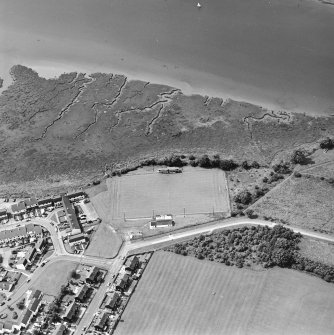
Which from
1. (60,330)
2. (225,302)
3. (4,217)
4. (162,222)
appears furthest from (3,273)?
(225,302)

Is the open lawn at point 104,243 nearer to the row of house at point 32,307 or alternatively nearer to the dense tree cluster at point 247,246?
the dense tree cluster at point 247,246

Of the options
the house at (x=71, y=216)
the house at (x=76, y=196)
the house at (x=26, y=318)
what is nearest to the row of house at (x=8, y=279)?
the house at (x=26, y=318)

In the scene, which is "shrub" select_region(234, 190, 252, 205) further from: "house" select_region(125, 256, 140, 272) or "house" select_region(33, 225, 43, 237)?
"house" select_region(33, 225, 43, 237)

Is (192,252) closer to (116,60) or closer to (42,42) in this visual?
(116,60)

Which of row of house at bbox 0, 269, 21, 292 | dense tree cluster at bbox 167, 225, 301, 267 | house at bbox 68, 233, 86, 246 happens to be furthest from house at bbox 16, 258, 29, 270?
dense tree cluster at bbox 167, 225, 301, 267

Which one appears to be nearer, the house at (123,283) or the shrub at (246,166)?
the house at (123,283)

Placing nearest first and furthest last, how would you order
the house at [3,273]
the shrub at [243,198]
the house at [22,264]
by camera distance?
the house at [3,273] < the house at [22,264] < the shrub at [243,198]

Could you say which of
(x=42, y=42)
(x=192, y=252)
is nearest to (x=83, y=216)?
(x=192, y=252)

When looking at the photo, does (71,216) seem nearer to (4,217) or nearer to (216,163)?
(4,217)
